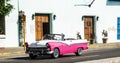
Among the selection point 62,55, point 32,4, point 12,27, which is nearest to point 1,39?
point 12,27

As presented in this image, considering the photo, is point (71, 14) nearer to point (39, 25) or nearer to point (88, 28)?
point (88, 28)

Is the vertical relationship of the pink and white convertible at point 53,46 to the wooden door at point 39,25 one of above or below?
below

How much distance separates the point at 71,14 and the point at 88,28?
3.45 metres

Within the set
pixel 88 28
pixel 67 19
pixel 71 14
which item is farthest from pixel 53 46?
pixel 88 28

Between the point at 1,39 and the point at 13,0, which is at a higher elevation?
the point at 13,0

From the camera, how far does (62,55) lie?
3070 cm

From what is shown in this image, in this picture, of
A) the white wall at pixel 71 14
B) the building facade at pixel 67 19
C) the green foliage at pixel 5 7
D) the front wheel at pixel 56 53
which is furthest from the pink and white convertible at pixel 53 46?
the white wall at pixel 71 14

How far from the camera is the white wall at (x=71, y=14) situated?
41.4 metres

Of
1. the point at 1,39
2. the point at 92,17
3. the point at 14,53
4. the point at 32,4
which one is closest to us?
the point at 14,53

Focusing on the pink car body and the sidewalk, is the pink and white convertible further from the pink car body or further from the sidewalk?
the sidewalk

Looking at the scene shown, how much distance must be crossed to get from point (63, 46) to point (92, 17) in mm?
20226

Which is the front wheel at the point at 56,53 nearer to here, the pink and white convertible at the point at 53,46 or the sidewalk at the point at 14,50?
the pink and white convertible at the point at 53,46

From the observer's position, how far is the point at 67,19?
44.8 metres

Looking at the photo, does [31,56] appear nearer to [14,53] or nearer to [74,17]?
[14,53]
